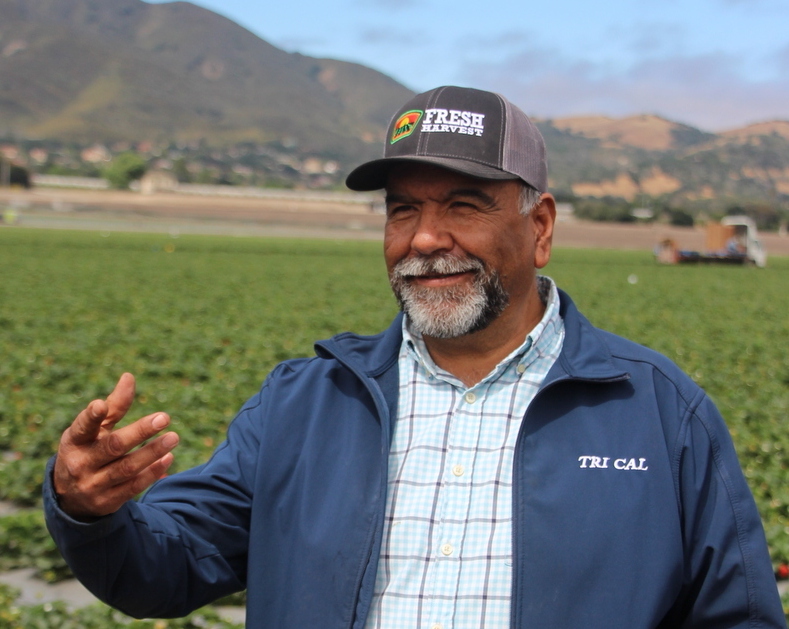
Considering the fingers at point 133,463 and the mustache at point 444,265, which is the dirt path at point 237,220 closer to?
the mustache at point 444,265

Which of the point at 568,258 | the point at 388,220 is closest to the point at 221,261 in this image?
the point at 568,258

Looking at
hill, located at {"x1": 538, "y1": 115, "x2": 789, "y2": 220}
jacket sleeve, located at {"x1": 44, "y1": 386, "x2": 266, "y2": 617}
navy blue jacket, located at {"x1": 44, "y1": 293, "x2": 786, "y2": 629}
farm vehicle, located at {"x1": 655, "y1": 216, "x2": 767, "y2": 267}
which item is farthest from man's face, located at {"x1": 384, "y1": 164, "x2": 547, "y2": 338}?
hill, located at {"x1": 538, "y1": 115, "x2": 789, "y2": 220}

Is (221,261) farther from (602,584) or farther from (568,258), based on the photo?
(602,584)

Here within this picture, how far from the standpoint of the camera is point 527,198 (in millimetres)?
2109

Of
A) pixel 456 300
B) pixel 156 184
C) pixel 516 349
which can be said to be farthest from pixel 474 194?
pixel 156 184

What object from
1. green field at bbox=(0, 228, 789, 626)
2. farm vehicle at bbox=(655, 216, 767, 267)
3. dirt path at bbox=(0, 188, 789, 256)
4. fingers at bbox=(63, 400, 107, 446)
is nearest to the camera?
fingers at bbox=(63, 400, 107, 446)

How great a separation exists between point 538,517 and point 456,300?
530mm

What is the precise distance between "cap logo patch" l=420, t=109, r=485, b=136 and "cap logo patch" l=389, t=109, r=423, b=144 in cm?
3

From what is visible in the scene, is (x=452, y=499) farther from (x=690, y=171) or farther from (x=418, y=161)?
(x=690, y=171)

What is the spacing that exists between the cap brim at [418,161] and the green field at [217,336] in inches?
122

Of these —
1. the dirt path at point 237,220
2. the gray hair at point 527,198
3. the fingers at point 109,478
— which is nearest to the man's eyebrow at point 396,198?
the gray hair at point 527,198

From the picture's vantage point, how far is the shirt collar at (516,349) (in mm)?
2039

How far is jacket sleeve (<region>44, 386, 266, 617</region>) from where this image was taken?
5.74 feet

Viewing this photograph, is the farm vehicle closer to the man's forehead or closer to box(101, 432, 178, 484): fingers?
the man's forehead
